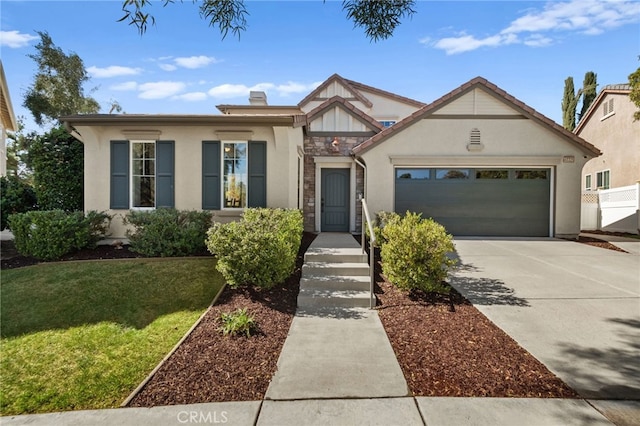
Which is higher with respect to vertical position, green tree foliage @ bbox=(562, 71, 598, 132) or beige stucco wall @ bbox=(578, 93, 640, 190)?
green tree foliage @ bbox=(562, 71, 598, 132)

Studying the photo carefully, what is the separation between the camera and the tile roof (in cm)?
1048

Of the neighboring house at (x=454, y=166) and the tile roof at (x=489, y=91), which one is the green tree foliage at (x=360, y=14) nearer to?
the neighboring house at (x=454, y=166)

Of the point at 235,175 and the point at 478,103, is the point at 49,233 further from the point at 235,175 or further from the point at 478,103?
the point at 478,103

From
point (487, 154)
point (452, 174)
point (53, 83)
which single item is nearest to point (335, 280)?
point (452, 174)

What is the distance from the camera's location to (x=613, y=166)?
58.5ft

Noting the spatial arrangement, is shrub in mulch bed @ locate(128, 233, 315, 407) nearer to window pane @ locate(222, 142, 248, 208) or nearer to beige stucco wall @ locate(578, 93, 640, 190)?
window pane @ locate(222, 142, 248, 208)

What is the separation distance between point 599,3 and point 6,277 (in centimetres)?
1336

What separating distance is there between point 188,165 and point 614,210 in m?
17.5

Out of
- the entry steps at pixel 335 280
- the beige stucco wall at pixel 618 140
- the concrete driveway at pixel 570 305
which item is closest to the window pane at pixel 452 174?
the concrete driveway at pixel 570 305

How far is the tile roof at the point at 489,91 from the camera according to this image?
1048 cm

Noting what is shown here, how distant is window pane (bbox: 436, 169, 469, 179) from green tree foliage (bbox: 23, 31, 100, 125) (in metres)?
23.2

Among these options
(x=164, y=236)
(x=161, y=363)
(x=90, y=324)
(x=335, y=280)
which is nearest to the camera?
(x=161, y=363)

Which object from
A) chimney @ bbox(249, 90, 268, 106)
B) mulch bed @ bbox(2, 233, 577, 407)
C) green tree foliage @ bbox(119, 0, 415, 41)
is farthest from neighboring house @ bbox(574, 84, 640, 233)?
chimney @ bbox(249, 90, 268, 106)

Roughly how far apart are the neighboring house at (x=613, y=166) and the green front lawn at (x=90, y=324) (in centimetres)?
1681
